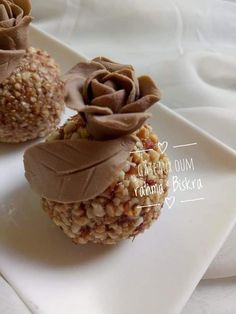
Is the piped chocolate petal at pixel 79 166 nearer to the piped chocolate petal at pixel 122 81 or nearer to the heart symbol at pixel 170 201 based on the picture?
the piped chocolate petal at pixel 122 81

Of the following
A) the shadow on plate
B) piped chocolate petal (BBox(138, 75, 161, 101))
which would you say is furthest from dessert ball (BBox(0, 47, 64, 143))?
piped chocolate petal (BBox(138, 75, 161, 101))

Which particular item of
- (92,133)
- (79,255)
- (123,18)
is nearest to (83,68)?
(92,133)

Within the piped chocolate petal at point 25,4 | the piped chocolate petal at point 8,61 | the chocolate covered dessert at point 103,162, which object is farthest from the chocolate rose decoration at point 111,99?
the piped chocolate petal at point 25,4

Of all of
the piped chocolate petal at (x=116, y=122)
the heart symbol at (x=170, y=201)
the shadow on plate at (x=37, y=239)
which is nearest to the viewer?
the piped chocolate petal at (x=116, y=122)

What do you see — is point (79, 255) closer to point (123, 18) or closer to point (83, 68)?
point (83, 68)

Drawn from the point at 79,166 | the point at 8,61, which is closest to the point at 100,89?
the point at 79,166

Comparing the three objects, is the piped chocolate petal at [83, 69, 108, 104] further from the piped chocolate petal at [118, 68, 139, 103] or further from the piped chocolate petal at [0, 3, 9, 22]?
the piped chocolate petal at [0, 3, 9, 22]

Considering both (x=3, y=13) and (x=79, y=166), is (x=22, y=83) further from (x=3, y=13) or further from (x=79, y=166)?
(x=79, y=166)
